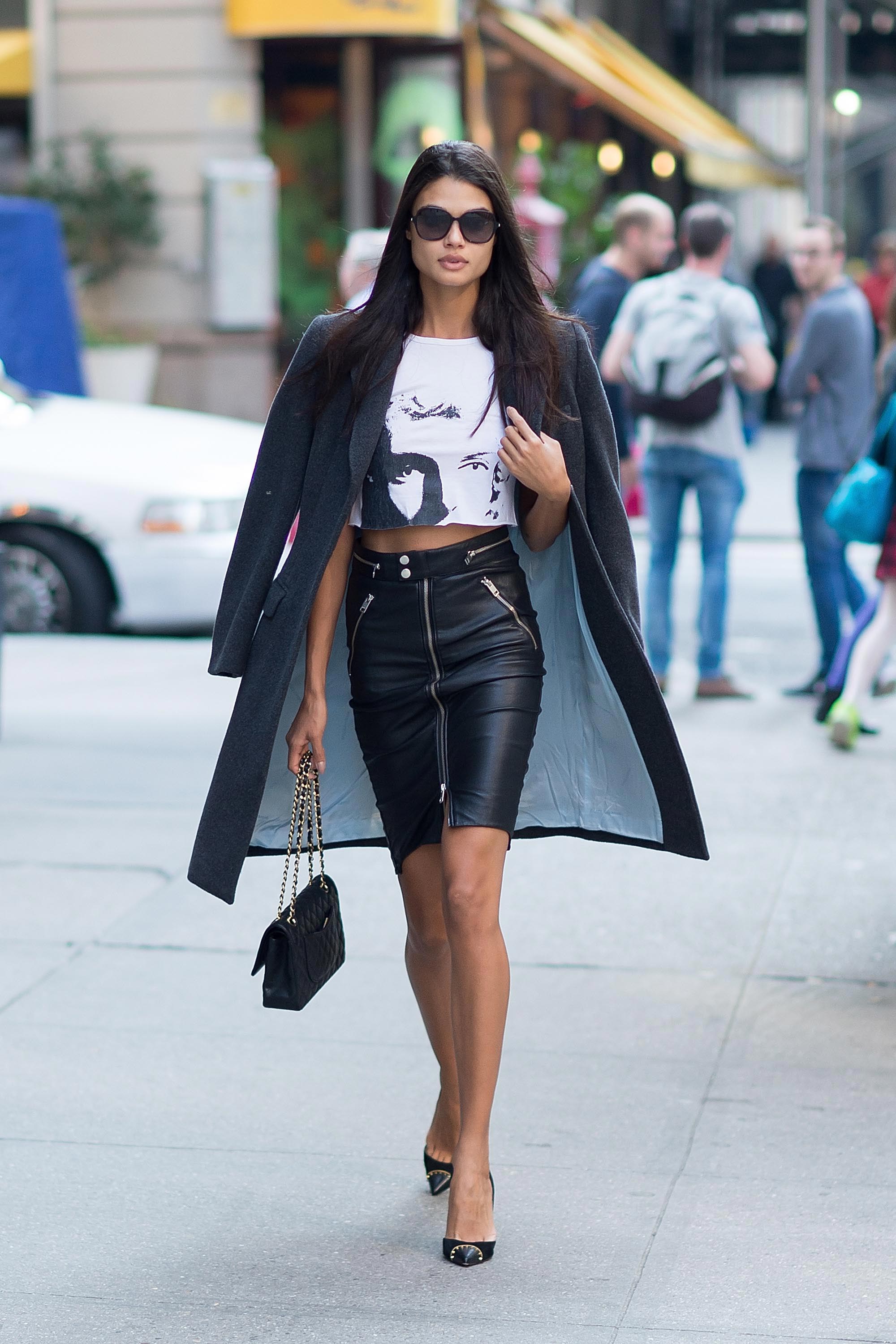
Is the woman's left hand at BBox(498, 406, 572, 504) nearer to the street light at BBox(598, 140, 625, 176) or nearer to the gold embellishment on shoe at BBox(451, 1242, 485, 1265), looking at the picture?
the gold embellishment on shoe at BBox(451, 1242, 485, 1265)

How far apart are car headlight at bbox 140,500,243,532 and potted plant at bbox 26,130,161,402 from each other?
7.77 m

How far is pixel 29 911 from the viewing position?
5.46m

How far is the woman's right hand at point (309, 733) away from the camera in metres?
3.61

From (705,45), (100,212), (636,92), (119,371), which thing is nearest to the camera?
(119,371)

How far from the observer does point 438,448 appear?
3.52 m

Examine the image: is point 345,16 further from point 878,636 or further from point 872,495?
point 872,495

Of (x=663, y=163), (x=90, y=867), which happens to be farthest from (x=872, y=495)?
(x=663, y=163)

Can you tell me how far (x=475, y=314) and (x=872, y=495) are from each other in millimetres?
3453

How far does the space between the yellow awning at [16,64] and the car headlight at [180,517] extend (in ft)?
32.1

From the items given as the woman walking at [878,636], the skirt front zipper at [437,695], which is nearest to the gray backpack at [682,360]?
the woman walking at [878,636]

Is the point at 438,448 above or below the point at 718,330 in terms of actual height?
below

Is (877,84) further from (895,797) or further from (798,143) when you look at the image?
(895,797)

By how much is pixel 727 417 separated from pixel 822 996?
158 inches

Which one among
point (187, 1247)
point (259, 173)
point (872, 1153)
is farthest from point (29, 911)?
point (259, 173)
